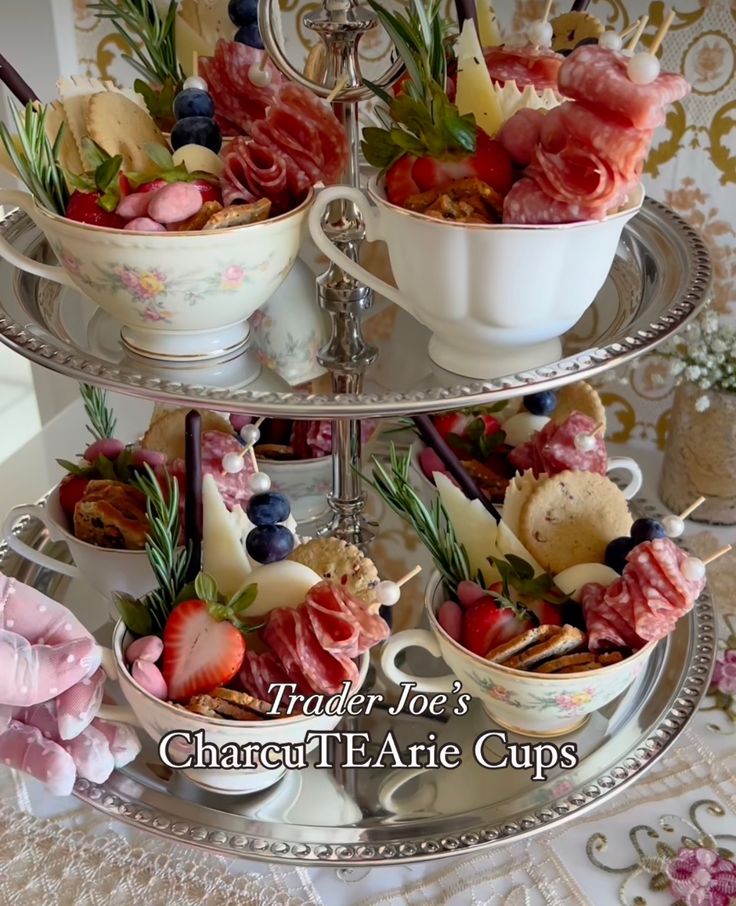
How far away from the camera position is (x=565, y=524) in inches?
27.4

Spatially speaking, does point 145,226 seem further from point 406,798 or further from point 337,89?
point 406,798

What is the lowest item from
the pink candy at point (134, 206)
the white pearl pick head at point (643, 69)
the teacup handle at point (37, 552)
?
the teacup handle at point (37, 552)

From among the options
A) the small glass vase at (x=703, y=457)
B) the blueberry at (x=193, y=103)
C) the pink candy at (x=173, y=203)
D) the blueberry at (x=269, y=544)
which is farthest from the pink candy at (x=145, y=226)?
the small glass vase at (x=703, y=457)

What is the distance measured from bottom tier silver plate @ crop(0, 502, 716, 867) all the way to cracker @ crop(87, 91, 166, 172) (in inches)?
15.9

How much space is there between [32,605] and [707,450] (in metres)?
0.66

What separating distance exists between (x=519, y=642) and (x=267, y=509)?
0.21m

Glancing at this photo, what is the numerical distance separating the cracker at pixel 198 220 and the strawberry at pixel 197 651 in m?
0.24

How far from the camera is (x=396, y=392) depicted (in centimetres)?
57

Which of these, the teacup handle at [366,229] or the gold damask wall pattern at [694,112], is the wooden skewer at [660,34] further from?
the gold damask wall pattern at [694,112]

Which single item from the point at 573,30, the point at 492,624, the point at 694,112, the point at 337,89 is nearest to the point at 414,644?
the point at 492,624

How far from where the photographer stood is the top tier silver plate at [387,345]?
54 cm

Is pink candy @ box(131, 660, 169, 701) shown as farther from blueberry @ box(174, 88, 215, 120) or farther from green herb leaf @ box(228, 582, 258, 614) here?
blueberry @ box(174, 88, 215, 120)

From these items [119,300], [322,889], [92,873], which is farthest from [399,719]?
[119,300]

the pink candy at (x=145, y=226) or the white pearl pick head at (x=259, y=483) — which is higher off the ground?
the pink candy at (x=145, y=226)
